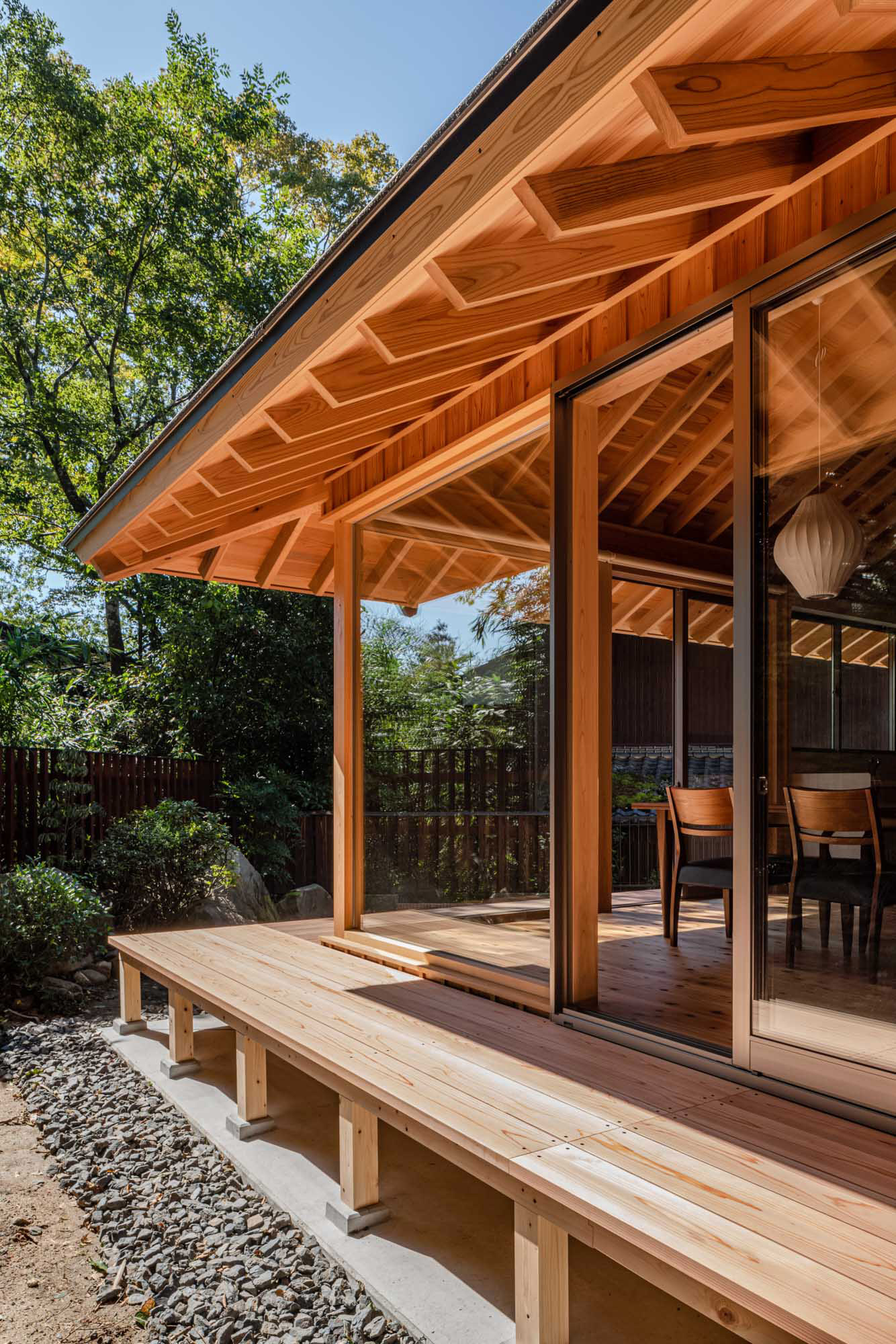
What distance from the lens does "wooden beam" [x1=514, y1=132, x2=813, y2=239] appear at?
2.14 meters

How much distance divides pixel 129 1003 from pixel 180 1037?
2.90 ft

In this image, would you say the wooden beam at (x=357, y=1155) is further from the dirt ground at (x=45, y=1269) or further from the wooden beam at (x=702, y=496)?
the wooden beam at (x=702, y=496)

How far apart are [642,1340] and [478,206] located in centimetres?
287

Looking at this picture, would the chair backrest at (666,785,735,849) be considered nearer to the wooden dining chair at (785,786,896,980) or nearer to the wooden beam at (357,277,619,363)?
the wooden dining chair at (785,786,896,980)

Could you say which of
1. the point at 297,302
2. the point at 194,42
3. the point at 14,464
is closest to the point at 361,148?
the point at 194,42

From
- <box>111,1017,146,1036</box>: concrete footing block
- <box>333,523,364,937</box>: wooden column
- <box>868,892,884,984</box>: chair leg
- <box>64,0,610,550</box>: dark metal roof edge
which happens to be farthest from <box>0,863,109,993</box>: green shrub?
<box>868,892,884,984</box>: chair leg

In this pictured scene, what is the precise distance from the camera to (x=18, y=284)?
40.7 feet

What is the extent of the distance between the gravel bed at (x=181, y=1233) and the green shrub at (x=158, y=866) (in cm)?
305

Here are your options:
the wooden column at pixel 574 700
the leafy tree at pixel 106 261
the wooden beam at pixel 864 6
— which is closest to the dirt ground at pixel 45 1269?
the wooden column at pixel 574 700

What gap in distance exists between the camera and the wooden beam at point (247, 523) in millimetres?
A: 5324

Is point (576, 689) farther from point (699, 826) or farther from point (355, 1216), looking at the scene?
point (355, 1216)

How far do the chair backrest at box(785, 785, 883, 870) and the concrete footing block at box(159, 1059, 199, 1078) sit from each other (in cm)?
322

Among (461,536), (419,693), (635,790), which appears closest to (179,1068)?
(419,693)

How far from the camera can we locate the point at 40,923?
18.8ft
